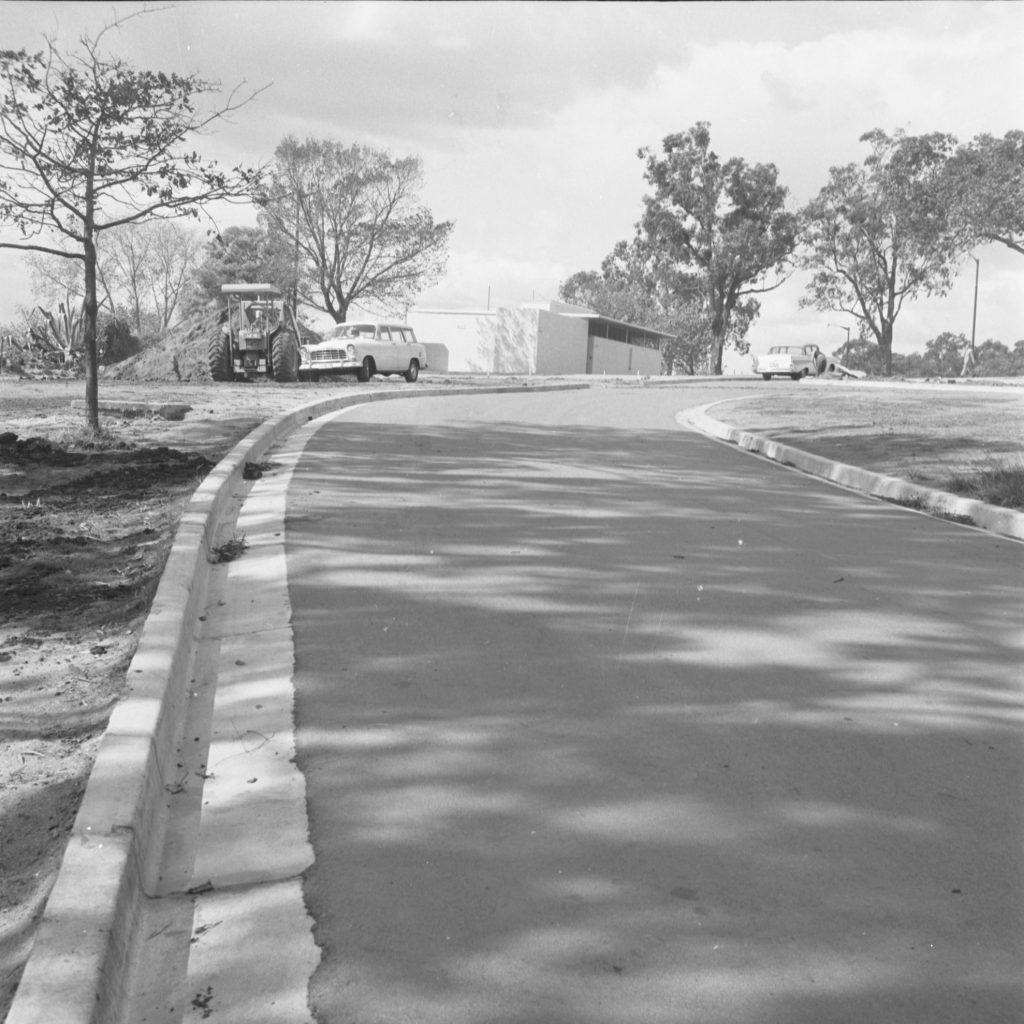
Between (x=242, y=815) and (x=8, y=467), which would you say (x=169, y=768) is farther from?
(x=8, y=467)

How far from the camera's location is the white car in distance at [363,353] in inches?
1213

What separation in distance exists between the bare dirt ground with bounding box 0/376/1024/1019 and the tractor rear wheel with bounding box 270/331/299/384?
768 cm

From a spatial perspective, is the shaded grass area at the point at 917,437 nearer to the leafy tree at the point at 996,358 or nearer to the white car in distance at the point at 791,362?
the white car in distance at the point at 791,362

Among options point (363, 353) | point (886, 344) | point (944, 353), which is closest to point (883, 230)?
point (886, 344)

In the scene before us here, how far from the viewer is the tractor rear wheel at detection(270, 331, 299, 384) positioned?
89.4ft

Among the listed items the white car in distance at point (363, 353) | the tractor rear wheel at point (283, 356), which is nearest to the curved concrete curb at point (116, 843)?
the tractor rear wheel at point (283, 356)

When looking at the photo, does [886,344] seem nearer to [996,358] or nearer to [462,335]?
[462,335]

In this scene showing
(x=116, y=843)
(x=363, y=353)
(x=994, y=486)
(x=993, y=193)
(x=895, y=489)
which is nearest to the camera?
(x=116, y=843)

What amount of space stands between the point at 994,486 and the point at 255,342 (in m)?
20.6

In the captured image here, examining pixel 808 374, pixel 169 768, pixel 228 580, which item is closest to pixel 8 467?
pixel 228 580

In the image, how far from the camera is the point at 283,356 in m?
27.2

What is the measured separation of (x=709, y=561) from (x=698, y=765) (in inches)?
126

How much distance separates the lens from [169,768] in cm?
412

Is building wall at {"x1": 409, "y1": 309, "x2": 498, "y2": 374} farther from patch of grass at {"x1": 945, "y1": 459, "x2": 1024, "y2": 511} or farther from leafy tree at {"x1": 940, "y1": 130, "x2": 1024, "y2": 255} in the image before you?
patch of grass at {"x1": 945, "y1": 459, "x2": 1024, "y2": 511}
